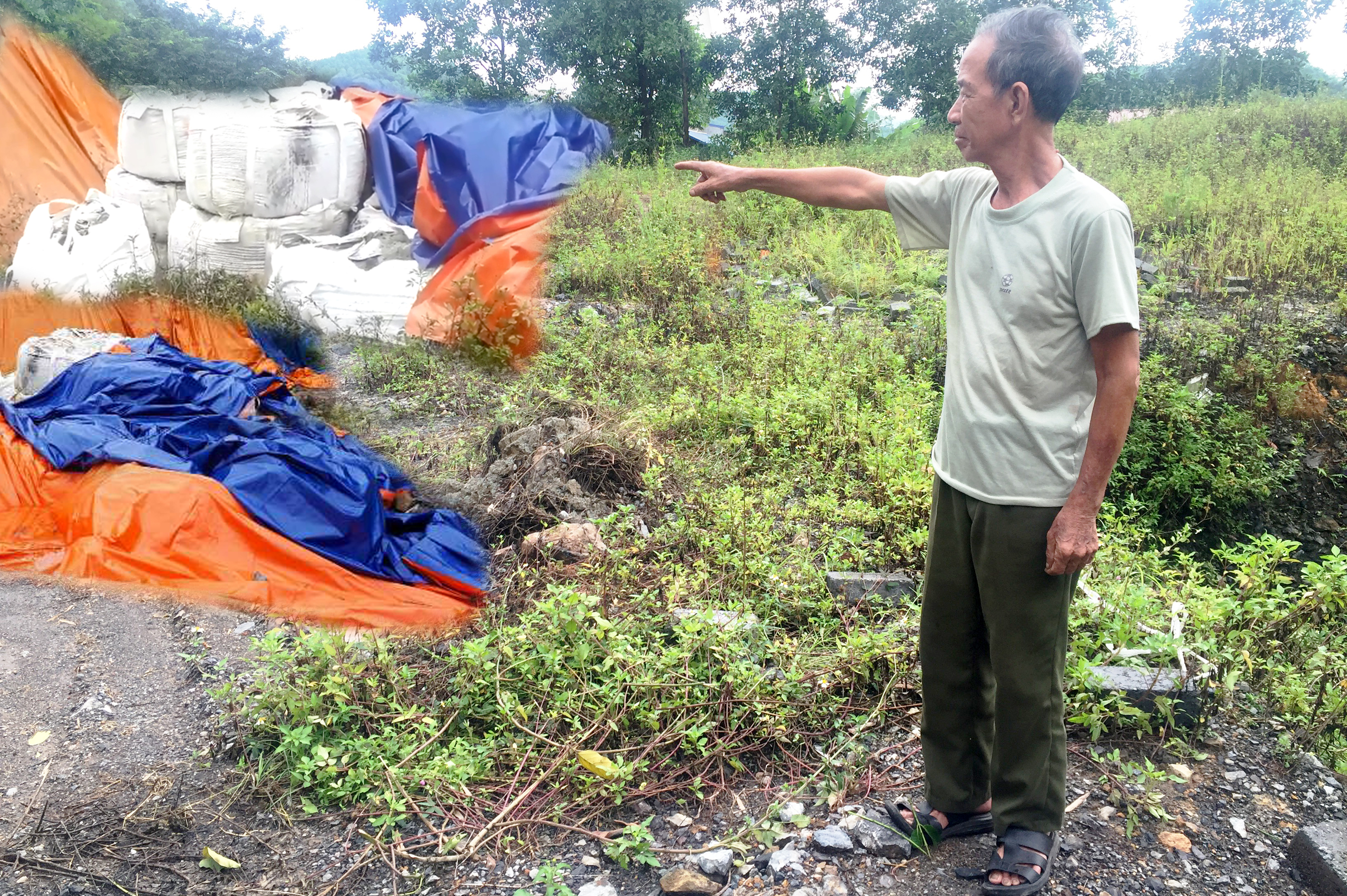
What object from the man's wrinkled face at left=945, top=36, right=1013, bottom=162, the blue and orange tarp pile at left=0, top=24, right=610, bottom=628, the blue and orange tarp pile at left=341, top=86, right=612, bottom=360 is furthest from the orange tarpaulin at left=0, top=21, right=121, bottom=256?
the man's wrinkled face at left=945, top=36, right=1013, bottom=162

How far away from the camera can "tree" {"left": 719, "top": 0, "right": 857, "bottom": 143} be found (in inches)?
193

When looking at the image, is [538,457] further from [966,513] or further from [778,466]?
[966,513]

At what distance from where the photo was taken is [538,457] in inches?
144

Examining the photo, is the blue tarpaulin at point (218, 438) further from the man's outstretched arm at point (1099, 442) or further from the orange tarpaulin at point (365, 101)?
the man's outstretched arm at point (1099, 442)

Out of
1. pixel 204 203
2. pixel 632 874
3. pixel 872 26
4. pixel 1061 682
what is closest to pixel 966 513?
pixel 1061 682

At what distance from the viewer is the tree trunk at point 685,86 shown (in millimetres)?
2516

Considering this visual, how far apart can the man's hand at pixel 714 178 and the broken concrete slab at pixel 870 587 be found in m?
1.43

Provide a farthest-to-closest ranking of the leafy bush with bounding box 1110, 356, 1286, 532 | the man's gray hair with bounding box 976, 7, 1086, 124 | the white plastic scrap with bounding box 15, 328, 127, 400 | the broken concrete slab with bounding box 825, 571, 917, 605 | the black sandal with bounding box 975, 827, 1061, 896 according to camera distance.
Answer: the leafy bush with bounding box 1110, 356, 1286, 532
the broken concrete slab with bounding box 825, 571, 917, 605
the white plastic scrap with bounding box 15, 328, 127, 400
the black sandal with bounding box 975, 827, 1061, 896
the man's gray hair with bounding box 976, 7, 1086, 124

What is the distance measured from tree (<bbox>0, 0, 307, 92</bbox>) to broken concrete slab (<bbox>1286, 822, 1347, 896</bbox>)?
2.98 metres

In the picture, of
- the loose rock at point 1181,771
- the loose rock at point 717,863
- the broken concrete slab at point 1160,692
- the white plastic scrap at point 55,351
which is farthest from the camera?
the white plastic scrap at point 55,351

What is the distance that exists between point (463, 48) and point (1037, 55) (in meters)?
1.24

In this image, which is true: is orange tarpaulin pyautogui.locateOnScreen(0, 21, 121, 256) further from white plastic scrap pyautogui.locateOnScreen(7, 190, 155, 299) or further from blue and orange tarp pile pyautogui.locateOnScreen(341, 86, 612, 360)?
blue and orange tarp pile pyautogui.locateOnScreen(341, 86, 612, 360)

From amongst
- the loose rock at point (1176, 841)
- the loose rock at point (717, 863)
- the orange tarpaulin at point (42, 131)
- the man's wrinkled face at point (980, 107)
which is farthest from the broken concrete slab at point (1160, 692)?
the orange tarpaulin at point (42, 131)

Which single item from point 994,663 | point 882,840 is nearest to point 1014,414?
point 994,663
